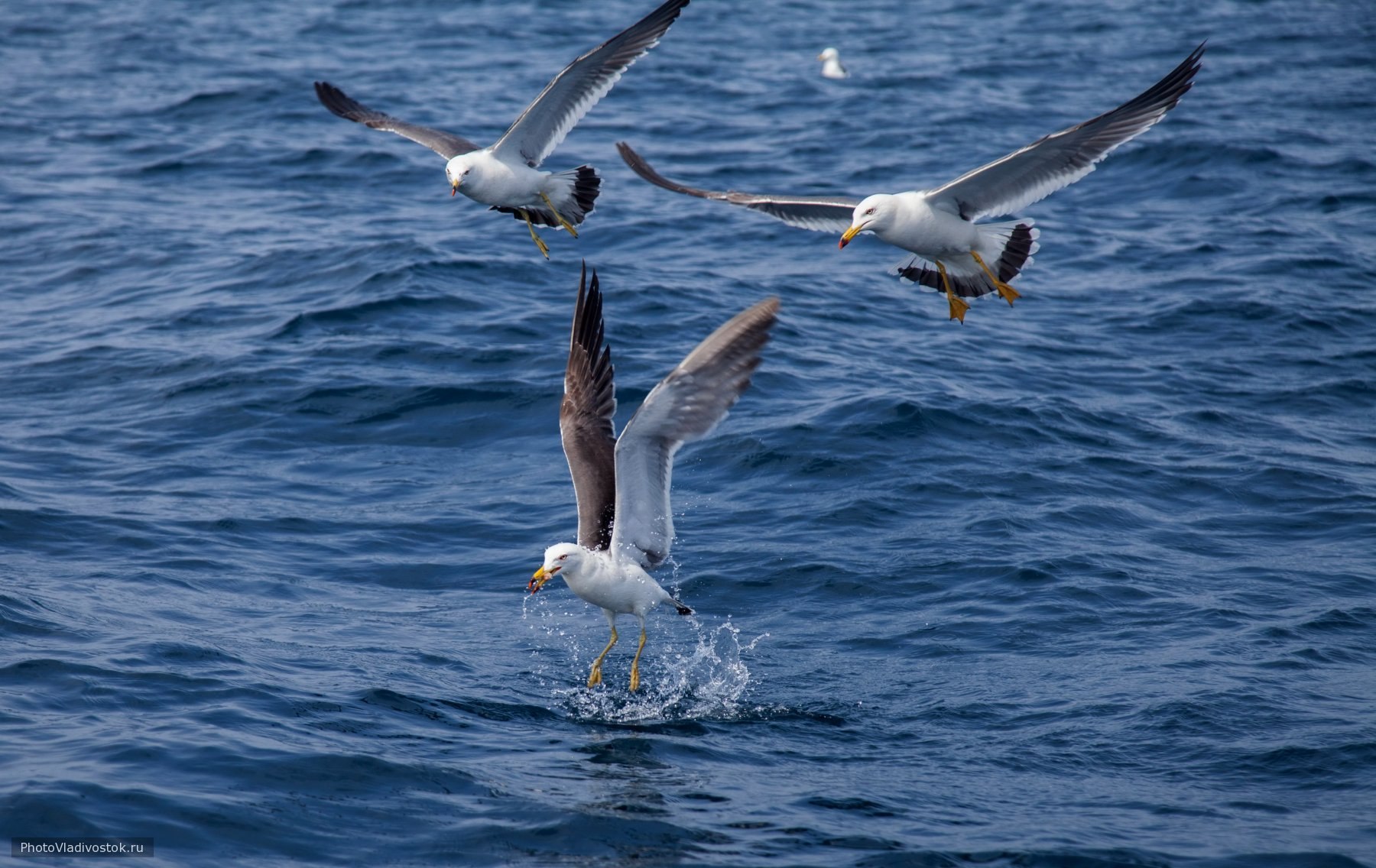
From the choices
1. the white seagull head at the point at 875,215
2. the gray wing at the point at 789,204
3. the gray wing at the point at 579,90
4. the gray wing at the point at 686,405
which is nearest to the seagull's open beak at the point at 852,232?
the white seagull head at the point at 875,215

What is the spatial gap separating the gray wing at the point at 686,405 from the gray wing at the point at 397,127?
3.73 m

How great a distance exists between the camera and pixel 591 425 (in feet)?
27.6

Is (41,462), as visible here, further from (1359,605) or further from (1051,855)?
(1359,605)

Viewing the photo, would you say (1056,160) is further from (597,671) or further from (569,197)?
(597,671)

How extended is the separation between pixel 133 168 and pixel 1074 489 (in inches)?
512

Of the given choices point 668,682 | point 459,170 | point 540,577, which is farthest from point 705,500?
point 540,577

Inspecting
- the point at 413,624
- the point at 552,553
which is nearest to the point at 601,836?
the point at 552,553

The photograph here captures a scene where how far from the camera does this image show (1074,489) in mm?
10867

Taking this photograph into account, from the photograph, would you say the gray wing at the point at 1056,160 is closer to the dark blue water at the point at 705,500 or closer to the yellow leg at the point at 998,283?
the yellow leg at the point at 998,283

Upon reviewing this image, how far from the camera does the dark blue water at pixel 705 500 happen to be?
712cm

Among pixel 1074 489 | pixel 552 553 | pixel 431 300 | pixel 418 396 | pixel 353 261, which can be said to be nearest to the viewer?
pixel 552 553

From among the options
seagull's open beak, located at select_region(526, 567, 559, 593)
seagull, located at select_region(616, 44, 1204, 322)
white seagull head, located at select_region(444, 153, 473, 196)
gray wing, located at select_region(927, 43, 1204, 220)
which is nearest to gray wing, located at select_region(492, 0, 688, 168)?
white seagull head, located at select_region(444, 153, 473, 196)

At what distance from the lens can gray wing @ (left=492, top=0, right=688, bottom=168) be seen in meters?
9.79

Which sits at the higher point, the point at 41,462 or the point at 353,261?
the point at 353,261
